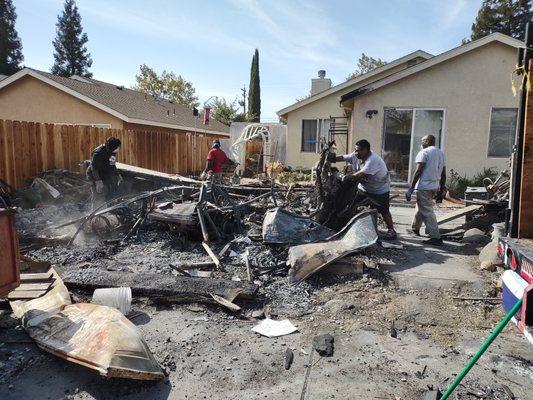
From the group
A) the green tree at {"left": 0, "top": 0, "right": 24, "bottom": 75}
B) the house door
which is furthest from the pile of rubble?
the green tree at {"left": 0, "top": 0, "right": 24, "bottom": 75}

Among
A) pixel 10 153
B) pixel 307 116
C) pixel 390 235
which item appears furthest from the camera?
pixel 307 116

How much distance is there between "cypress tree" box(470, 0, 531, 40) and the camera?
3288 cm

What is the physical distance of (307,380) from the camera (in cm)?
287

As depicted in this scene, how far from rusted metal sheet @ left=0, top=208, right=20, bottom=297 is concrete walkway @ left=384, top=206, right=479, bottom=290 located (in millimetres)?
3976

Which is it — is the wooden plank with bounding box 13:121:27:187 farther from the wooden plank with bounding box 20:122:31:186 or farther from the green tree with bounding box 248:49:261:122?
the green tree with bounding box 248:49:261:122

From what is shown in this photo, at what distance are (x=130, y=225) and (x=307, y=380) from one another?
5.07 metres

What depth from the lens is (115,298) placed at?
400cm

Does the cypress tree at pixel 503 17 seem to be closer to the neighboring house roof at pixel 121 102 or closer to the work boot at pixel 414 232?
the neighboring house roof at pixel 121 102

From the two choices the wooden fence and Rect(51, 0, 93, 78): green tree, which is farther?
Rect(51, 0, 93, 78): green tree

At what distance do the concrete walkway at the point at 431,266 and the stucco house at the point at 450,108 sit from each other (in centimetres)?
628

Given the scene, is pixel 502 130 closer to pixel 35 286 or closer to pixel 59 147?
pixel 35 286

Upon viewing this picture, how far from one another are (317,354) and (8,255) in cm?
263

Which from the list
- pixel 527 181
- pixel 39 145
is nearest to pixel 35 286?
pixel 527 181

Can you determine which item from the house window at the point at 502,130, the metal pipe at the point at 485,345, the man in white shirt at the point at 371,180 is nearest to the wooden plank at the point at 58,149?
the man in white shirt at the point at 371,180
